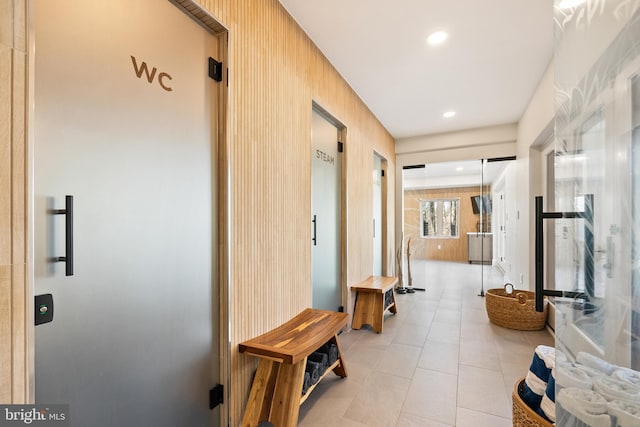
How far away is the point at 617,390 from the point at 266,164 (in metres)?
1.90

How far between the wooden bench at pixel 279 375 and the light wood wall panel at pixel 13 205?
1.03 metres

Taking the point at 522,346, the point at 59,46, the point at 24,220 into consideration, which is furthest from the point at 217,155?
the point at 522,346

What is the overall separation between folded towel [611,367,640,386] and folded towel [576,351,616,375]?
0.03ft

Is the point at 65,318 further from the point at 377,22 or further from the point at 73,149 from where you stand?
the point at 377,22

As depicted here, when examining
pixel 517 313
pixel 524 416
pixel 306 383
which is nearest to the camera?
pixel 524 416

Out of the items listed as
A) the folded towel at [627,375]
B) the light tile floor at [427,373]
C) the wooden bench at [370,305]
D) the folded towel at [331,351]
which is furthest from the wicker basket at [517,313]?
the folded towel at [627,375]

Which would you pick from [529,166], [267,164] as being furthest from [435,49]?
[529,166]

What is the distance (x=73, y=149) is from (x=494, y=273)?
7169 mm

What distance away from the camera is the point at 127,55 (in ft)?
4.08

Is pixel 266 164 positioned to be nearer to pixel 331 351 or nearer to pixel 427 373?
pixel 331 351

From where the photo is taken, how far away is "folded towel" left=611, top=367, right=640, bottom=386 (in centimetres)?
74

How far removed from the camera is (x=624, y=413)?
2.48 ft

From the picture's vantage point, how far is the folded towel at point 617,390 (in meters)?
0.75

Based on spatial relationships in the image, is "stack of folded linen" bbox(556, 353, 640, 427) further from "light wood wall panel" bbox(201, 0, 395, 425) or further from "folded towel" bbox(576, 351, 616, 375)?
"light wood wall panel" bbox(201, 0, 395, 425)
